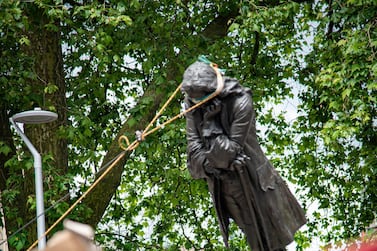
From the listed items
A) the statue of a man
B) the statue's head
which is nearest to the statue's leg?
the statue of a man

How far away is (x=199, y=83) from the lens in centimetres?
611

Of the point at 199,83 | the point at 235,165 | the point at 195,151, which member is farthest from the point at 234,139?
the point at 199,83

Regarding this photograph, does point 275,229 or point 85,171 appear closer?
point 275,229

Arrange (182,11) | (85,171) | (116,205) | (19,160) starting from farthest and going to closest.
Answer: (116,205) < (85,171) < (182,11) < (19,160)

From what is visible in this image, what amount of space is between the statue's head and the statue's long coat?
0.10m

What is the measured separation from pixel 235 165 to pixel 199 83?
60cm

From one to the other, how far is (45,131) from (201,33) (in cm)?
306

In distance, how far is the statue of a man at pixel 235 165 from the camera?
241 inches

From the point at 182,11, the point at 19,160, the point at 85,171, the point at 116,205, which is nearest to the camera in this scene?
the point at 19,160

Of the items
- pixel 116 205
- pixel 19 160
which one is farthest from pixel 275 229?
pixel 116 205

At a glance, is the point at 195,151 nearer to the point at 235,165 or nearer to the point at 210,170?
the point at 210,170

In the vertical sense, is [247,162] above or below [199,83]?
below

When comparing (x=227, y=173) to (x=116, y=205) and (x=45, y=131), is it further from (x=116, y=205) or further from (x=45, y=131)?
(x=116, y=205)

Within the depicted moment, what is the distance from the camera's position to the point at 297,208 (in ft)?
21.6
